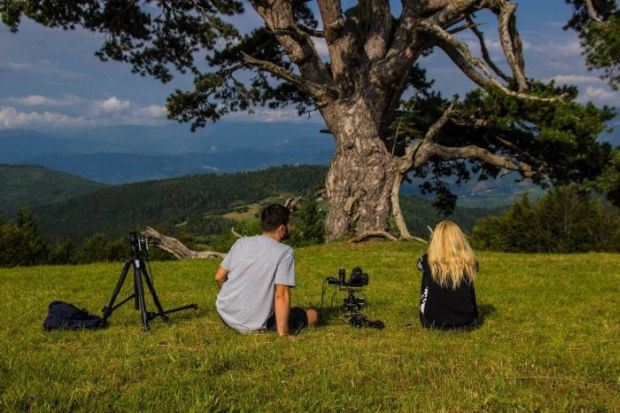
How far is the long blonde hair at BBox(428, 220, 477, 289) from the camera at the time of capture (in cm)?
788

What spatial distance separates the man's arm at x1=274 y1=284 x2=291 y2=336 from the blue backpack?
285 cm

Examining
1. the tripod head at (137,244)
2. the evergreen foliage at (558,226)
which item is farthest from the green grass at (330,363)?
the evergreen foliage at (558,226)

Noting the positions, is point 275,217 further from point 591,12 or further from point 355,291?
point 591,12

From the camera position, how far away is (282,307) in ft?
24.1

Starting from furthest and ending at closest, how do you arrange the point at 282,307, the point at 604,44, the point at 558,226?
the point at 558,226 < the point at 604,44 < the point at 282,307

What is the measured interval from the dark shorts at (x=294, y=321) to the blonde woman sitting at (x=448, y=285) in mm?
1805

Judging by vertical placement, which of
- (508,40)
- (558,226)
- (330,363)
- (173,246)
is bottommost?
(558,226)

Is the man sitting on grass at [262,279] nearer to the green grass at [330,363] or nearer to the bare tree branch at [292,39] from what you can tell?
the green grass at [330,363]

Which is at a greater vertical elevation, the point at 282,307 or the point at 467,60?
the point at 467,60

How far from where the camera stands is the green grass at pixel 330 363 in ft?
15.8

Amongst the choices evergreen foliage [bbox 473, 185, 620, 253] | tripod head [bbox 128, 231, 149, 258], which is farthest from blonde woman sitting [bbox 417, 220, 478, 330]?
evergreen foliage [bbox 473, 185, 620, 253]

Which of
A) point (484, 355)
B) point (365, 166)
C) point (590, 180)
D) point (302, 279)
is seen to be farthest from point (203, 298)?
point (590, 180)

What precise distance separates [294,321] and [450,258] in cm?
244

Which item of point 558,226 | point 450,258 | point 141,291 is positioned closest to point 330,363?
point 450,258
